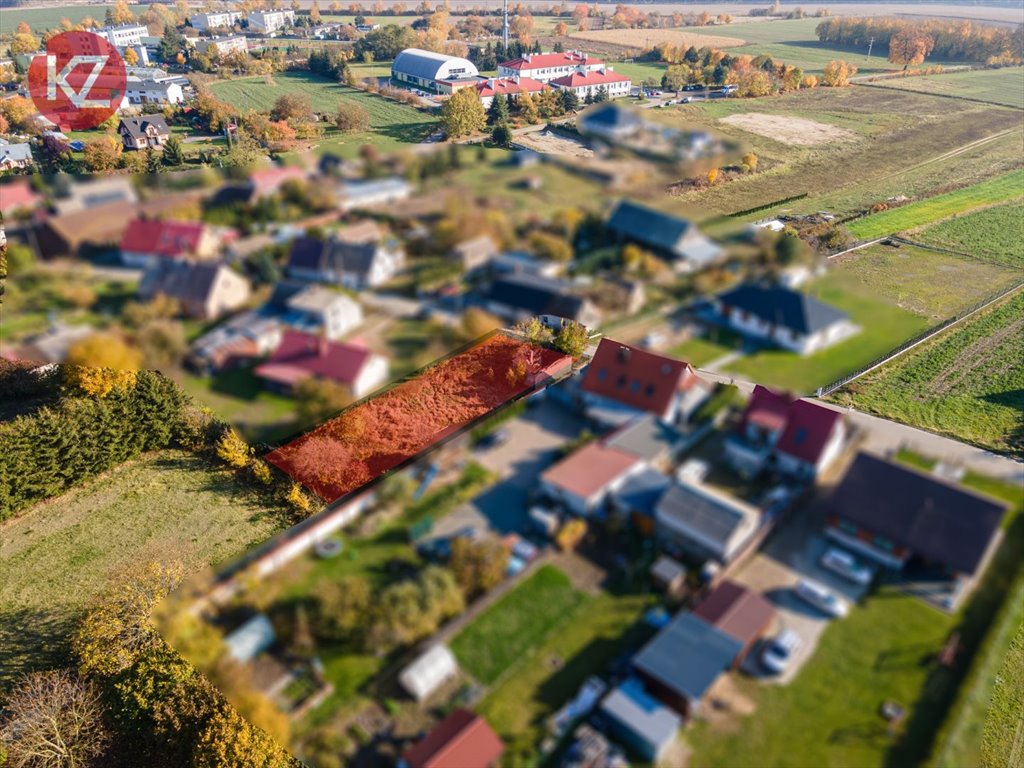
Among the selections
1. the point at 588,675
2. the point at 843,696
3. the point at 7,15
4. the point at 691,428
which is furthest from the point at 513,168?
the point at 7,15

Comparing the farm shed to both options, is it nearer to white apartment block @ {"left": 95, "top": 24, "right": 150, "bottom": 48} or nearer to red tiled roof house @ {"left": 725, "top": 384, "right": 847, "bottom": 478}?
red tiled roof house @ {"left": 725, "top": 384, "right": 847, "bottom": 478}

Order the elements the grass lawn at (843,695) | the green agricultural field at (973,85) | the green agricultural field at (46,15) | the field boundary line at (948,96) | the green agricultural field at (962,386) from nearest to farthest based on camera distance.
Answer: the grass lawn at (843,695), the green agricultural field at (962,386), the field boundary line at (948,96), the green agricultural field at (973,85), the green agricultural field at (46,15)

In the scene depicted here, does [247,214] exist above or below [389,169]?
below

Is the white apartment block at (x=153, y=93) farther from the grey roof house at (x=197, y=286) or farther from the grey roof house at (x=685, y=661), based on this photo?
the grey roof house at (x=685, y=661)

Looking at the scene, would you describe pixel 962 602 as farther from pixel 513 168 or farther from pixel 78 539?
pixel 78 539

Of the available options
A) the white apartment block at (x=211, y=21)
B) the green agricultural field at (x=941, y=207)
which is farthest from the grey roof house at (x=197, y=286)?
the white apartment block at (x=211, y=21)

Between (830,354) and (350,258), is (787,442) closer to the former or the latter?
(830,354)
